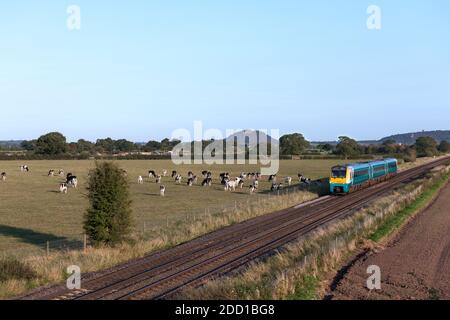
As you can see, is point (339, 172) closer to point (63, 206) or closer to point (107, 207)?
point (63, 206)

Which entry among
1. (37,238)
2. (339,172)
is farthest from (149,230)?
(339,172)

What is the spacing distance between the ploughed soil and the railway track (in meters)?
4.57

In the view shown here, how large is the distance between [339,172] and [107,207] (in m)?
26.8

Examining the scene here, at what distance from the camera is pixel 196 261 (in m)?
20.7

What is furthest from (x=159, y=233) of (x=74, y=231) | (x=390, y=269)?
(x=390, y=269)

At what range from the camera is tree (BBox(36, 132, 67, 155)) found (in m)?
171

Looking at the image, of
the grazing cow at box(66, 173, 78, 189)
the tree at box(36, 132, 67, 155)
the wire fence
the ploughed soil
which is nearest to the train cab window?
the wire fence

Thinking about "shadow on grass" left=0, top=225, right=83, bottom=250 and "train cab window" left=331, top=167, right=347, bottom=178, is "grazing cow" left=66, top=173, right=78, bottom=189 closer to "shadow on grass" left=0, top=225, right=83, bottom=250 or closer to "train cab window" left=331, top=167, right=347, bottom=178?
"shadow on grass" left=0, top=225, right=83, bottom=250

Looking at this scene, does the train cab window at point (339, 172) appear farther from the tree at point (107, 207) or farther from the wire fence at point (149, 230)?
the tree at point (107, 207)

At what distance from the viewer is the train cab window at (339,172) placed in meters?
45.9

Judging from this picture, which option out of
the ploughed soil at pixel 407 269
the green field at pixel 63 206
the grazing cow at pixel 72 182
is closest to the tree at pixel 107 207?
the green field at pixel 63 206
